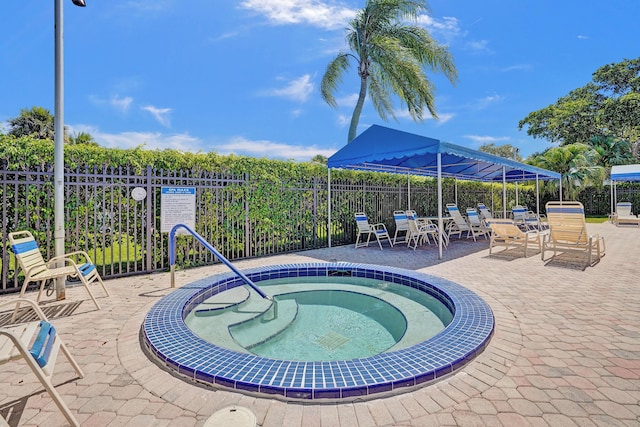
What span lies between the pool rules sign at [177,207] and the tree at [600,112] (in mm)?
35394

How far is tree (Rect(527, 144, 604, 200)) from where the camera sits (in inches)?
754

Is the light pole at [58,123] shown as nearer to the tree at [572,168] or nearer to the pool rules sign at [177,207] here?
the pool rules sign at [177,207]

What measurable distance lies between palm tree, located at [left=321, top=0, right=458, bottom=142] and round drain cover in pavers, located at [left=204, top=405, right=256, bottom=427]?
1369 centimetres

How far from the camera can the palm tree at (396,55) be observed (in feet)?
43.1

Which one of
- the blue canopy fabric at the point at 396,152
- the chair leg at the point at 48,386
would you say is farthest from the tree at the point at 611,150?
the chair leg at the point at 48,386

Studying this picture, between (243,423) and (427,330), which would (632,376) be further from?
(243,423)

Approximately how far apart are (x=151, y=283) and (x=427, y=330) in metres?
4.40

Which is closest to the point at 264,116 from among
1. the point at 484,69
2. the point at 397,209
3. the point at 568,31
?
the point at 397,209

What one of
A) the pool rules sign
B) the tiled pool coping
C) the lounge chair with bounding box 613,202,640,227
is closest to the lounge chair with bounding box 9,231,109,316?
the tiled pool coping

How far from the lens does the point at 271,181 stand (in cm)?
784

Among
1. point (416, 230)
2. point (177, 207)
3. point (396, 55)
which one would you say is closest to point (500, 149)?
point (396, 55)

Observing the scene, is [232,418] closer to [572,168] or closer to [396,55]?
[396,55]

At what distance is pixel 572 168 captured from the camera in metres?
19.6

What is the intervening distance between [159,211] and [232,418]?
5.12m
